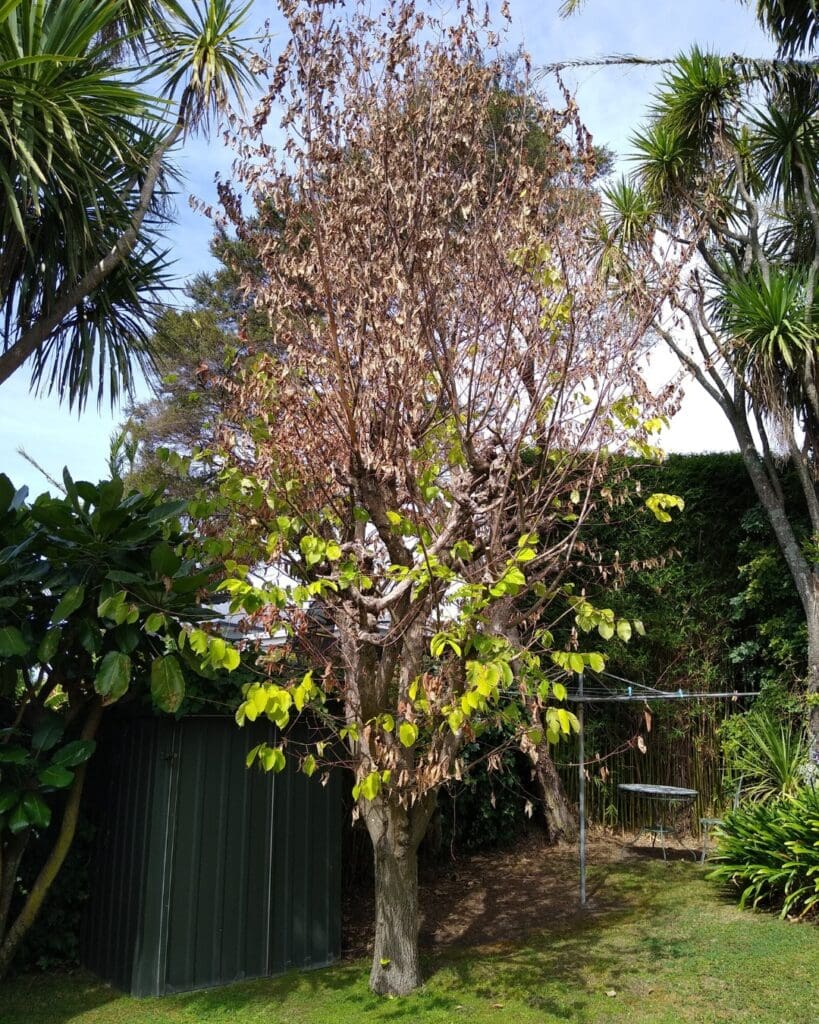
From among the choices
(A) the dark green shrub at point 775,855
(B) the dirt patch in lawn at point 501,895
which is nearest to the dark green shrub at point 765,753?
(A) the dark green shrub at point 775,855

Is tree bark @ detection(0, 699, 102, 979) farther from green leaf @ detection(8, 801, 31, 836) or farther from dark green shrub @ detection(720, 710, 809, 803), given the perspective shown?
dark green shrub @ detection(720, 710, 809, 803)

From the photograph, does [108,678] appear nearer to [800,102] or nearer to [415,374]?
[415,374]

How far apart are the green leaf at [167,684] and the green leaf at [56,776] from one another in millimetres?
667

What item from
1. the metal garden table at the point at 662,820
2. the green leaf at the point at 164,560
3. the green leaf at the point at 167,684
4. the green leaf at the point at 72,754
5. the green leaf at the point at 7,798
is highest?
the green leaf at the point at 164,560

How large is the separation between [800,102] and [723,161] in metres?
0.82

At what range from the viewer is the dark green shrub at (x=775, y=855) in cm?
551

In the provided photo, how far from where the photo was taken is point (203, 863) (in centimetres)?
483

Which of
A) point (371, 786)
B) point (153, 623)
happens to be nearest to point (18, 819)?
point (153, 623)

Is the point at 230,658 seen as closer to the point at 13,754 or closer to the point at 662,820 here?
the point at 13,754

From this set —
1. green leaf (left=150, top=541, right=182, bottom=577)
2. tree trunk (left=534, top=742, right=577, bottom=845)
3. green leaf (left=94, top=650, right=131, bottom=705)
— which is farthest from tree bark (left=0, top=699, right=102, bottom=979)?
Result: tree trunk (left=534, top=742, right=577, bottom=845)

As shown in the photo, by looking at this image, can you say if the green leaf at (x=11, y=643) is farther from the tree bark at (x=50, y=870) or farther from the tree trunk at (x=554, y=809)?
the tree trunk at (x=554, y=809)

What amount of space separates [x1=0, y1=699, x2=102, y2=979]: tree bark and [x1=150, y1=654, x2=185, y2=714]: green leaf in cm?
89

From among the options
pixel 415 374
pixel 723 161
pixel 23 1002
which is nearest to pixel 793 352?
pixel 723 161

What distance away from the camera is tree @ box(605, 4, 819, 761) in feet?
23.7
